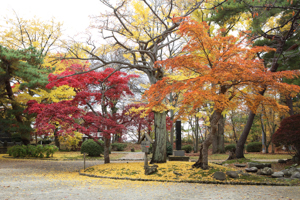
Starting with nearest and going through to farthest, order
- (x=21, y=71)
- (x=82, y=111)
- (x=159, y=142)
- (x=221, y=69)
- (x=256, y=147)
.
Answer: (x=221, y=69) → (x=159, y=142) → (x=82, y=111) → (x=21, y=71) → (x=256, y=147)

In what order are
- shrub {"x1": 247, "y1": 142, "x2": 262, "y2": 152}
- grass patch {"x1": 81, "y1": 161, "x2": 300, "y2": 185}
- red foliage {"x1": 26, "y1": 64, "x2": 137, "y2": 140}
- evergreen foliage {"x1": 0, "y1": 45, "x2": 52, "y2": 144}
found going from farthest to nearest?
1. shrub {"x1": 247, "y1": 142, "x2": 262, "y2": 152}
2. evergreen foliage {"x1": 0, "y1": 45, "x2": 52, "y2": 144}
3. red foliage {"x1": 26, "y1": 64, "x2": 137, "y2": 140}
4. grass patch {"x1": 81, "y1": 161, "x2": 300, "y2": 185}

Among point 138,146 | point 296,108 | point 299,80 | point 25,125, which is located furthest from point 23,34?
point 296,108

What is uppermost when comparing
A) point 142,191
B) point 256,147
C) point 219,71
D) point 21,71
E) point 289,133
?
point 21,71

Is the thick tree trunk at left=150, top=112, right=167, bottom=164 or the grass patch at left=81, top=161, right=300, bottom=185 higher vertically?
the thick tree trunk at left=150, top=112, right=167, bottom=164

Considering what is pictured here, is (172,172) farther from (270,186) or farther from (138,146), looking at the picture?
(138,146)

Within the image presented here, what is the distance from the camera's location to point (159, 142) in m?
10.6

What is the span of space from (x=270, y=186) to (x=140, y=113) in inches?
277

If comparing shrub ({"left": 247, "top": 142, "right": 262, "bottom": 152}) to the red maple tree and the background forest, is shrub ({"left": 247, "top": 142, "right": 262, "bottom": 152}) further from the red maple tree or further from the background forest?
the red maple tree

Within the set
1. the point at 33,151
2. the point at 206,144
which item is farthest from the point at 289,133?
the point at 33,151

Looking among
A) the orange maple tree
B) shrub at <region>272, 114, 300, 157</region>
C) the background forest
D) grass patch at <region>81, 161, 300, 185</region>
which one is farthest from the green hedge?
shrub at <region>272, 114, 300, 157</region>

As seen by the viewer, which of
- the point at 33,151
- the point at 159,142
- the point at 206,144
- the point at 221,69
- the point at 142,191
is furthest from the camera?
the point at 33,151

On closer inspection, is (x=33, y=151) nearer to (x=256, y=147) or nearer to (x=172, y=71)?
(x=172, y=71)

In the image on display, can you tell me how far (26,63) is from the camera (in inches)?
535

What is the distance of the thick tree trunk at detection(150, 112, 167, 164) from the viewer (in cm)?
1050
